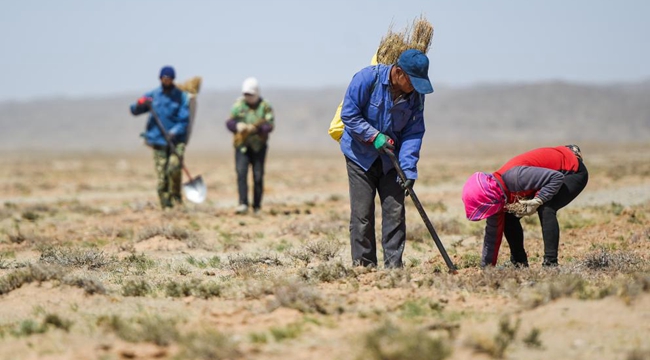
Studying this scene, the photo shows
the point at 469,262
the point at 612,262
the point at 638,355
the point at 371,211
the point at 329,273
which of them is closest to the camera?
the point at 638,355

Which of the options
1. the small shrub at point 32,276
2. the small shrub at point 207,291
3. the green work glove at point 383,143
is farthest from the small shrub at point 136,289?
the green work glove at point 383,143

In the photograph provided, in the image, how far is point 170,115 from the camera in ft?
45.2

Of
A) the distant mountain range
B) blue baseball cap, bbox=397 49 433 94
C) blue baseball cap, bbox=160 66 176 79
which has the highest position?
blue baseball cap, bbox=160 66 176 79

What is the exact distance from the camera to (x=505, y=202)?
7.39 meters

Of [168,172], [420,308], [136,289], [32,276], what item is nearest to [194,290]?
[136,289]

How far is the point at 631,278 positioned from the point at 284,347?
3073 millimetres

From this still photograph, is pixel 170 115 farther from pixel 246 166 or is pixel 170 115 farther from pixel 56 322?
pixel 56 322

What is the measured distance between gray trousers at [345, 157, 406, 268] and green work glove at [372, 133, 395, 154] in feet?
1.01

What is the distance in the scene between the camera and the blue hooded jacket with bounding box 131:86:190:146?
13695 mm

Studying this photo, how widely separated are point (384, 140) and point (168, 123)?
7.27 m

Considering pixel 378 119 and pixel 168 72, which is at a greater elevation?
pixel 168 72

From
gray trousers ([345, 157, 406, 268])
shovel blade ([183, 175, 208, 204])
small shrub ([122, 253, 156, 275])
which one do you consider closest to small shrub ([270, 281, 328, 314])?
gray trousers ([345, 157, 406, 268])

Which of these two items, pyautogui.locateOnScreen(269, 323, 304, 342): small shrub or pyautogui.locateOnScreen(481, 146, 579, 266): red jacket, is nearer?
pyautogui.locateOnScreen(269, 323, 304, 342): small shrub

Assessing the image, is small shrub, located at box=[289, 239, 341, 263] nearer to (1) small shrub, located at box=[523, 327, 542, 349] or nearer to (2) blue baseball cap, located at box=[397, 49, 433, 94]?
(2) blue baseball cap, located at box=[397, 49, 433, 94]
